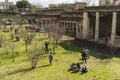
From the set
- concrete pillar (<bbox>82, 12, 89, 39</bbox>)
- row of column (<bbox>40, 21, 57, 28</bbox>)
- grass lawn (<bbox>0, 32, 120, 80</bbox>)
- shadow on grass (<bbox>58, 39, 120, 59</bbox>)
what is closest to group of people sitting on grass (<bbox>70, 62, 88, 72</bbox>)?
grass lawn (<bbox>0, 32, 120, 80</bbox>)

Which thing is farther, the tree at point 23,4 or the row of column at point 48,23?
the tree at point 23,4

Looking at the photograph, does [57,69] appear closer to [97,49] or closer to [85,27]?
[97,49]

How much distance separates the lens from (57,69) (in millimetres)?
23750

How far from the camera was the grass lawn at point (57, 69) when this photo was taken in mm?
21297

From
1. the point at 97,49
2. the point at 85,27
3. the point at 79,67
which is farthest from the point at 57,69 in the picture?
the point at 85,27

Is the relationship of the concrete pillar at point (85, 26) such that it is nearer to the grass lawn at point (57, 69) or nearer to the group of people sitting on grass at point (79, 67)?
the grass lawn at point (57, 69)

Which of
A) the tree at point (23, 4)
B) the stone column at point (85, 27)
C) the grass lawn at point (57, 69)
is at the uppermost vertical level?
the tree at point (23, 4)

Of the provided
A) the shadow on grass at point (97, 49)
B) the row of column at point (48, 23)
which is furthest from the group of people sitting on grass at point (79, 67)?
the row of column at point (48, 23)

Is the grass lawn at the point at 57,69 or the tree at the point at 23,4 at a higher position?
the tree at the point at 23,4

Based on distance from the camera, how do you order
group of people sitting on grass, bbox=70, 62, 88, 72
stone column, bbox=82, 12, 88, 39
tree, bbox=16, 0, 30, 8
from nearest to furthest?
group of people sitting on grass, bbox=70, 62, 88, 72 < stone column, bbox=82, 12, 88, 39 < tree, bbox=16, 0, 30, 8

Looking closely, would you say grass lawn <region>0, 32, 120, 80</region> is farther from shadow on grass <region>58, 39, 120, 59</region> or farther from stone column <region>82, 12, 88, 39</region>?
stone column <region>82, 12, 88, 39</region>

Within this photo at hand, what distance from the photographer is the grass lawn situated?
21297 millimetres

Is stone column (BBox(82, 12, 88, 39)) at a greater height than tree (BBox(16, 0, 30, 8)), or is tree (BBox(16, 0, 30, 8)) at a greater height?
tree (BBox(16, 0, 30, 8))

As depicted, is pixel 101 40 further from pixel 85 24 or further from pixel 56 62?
pixel 56 62
